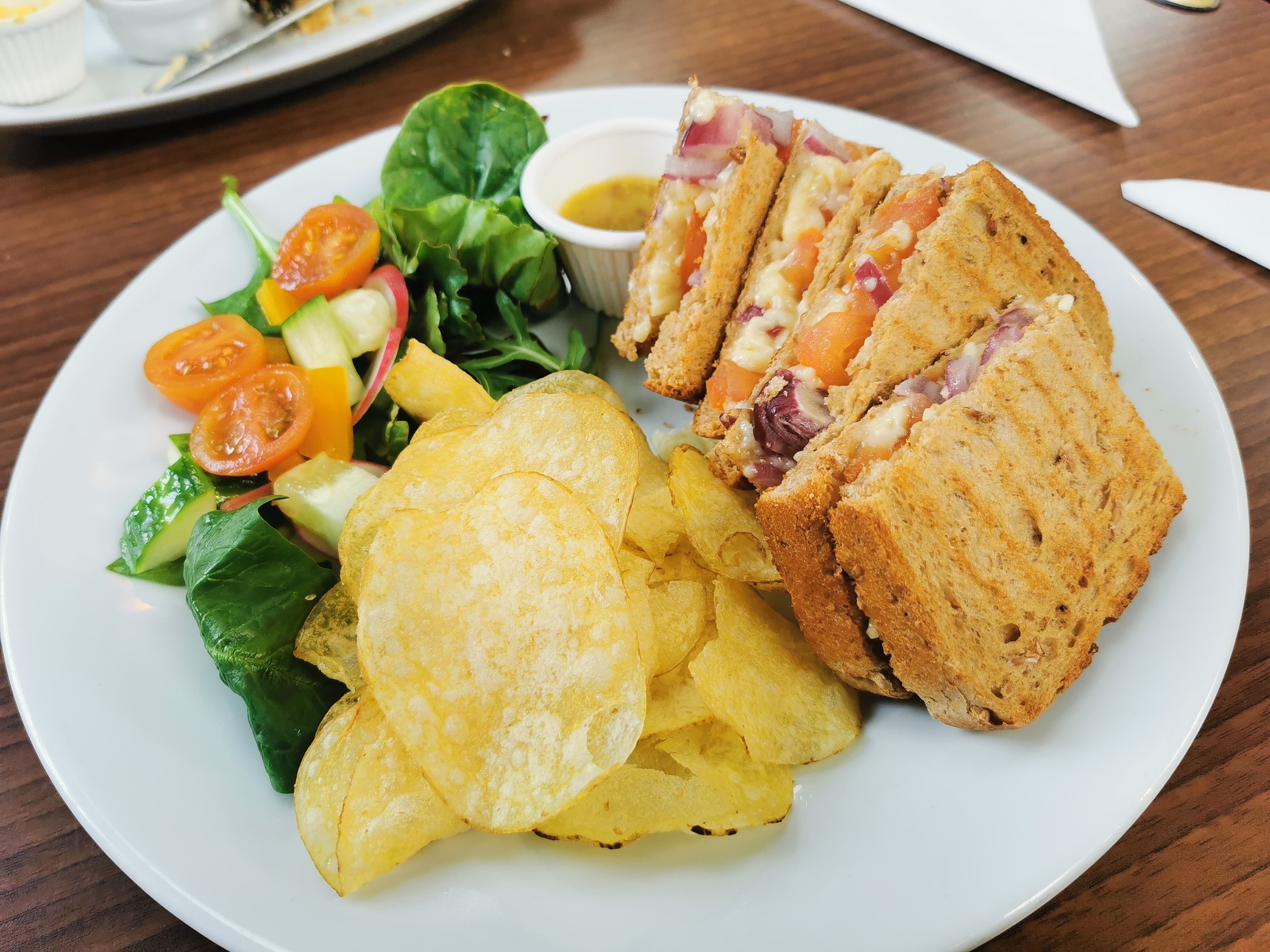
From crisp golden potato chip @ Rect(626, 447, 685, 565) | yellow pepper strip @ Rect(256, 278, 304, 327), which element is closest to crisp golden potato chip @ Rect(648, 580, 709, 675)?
crisp golden potato chip @ Rect(626, 447, 685, 565)

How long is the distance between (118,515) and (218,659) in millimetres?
645

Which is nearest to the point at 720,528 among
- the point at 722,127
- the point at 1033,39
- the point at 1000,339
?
the point at 1000,339

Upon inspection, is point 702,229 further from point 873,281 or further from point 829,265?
point 873,281

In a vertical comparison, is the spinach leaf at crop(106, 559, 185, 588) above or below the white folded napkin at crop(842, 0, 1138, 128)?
below

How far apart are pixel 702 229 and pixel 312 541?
1282 mm

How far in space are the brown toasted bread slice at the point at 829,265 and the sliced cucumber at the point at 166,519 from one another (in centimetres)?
124

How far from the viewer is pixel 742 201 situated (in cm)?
226

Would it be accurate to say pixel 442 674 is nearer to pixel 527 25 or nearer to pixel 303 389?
pixel 303 389

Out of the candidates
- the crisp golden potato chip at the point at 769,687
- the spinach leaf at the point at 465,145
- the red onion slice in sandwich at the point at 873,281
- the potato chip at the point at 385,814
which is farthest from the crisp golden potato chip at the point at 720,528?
the spinach leaf at the point at 465,145

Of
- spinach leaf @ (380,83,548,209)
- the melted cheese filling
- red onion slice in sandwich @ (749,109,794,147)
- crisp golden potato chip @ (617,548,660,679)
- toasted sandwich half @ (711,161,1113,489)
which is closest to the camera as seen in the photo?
crisp golden potato chip @ (617,548,660,679)

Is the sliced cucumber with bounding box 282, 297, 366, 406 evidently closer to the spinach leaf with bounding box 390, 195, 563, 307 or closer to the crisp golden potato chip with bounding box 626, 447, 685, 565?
the spinach leaf with bounding box 390, 195, 563, 307

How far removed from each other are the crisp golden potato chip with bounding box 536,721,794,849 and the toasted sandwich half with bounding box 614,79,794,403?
3.42 ft

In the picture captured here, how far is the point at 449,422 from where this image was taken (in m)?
2.07

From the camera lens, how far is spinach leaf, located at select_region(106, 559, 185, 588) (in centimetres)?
201
